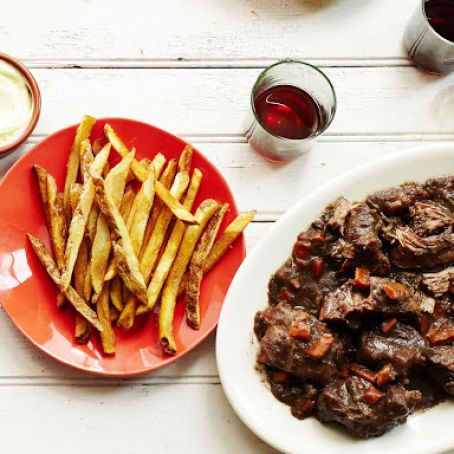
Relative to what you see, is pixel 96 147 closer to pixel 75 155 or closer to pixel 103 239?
pixel 75 155

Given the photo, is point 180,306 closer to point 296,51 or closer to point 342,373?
point 342,373

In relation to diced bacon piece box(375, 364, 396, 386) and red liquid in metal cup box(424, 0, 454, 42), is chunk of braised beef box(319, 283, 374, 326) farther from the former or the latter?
red liquid in metal cup box(424, 0, 454, 42)

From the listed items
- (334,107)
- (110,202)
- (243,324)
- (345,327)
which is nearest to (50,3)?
(110,202)

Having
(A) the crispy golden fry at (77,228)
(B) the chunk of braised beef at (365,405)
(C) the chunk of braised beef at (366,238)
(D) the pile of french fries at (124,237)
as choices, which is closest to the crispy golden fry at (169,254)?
(D) the pile of french fries at (124,237)

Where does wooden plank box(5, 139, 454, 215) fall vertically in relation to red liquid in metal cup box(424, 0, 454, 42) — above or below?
below

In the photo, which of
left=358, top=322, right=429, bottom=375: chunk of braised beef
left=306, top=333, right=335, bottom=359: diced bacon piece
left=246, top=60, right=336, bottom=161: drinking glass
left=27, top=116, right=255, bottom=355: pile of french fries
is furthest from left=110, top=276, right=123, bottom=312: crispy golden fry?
left=358, top=322, right=429, bottom=375: chunk of braised beef

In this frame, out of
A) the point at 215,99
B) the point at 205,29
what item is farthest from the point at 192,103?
the point at 205,29

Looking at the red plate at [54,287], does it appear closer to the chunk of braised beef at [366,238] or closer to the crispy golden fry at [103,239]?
the crispy golden fry at [103,239]
